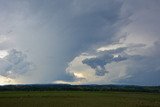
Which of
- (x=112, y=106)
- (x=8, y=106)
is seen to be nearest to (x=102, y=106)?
(x=112, y=106)

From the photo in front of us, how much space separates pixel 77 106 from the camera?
186ft

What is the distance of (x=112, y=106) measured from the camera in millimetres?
59062

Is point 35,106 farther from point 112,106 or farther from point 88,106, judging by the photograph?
point 112,106

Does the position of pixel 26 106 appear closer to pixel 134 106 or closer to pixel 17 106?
pixel 17 106

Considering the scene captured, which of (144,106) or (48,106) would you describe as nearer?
(48,106)

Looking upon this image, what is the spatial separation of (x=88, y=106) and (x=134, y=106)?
9.54m

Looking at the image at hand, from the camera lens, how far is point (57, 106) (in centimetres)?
5728

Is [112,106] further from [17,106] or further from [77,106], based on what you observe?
[17,106]

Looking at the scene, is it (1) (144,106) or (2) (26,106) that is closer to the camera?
(2) (26,106)

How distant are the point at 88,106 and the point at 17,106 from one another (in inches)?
497

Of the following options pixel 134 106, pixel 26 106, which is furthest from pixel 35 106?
pixel 134 106

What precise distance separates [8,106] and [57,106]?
8.70 m

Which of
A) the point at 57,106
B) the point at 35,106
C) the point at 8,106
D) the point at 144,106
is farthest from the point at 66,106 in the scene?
the point at 144,106

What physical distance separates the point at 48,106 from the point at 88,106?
718 centimetres
